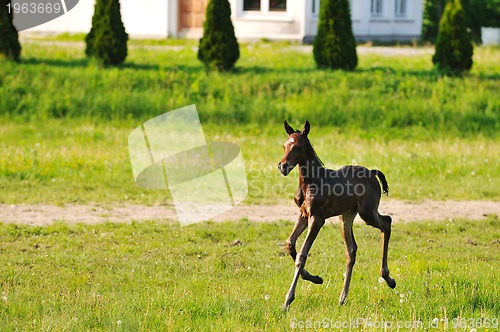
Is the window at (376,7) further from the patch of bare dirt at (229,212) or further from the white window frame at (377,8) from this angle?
the patch of bare dirt at (229,212)

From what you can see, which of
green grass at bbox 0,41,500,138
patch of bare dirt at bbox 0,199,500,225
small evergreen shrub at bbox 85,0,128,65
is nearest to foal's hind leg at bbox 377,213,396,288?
patch of bare dirt at bbox 0,199,500,225

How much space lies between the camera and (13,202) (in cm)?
1255

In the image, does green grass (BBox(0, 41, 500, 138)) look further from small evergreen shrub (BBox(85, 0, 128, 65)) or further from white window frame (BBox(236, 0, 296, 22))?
white window frame (BBox(236, 0, 296, 22))

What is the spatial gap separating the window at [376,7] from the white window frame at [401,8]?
778 mm

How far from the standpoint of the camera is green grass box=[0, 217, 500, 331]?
6961mm

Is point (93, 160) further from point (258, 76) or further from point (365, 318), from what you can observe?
point (365, 318)

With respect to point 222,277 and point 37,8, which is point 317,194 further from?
point 37,8

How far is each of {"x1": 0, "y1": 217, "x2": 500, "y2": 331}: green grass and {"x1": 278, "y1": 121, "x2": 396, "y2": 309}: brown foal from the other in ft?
2.03

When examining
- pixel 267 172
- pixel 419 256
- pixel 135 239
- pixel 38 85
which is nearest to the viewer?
pixel 419 256

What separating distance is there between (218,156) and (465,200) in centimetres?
454

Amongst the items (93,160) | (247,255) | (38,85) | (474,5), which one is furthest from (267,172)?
(474,5)

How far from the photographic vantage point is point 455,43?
70.6ft

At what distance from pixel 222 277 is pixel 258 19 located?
67.6 feet

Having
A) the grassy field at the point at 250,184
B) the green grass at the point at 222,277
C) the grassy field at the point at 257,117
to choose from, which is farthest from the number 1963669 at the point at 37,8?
the green grass at the point at 222,277
